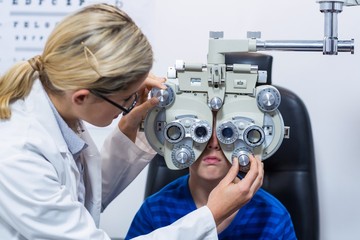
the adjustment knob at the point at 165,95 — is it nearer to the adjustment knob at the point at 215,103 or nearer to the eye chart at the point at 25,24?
the adjustment knob at the point at 215,103

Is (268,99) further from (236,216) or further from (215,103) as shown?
(236,216)

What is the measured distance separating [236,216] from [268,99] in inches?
11.8

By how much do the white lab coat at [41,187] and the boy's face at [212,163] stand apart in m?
0.14

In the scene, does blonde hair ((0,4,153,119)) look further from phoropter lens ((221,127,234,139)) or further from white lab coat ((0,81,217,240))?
phoropter lens ((221,127,234,139))

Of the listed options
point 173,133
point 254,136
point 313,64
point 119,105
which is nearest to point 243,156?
point 254,136

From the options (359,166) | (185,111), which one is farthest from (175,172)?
(359,166)

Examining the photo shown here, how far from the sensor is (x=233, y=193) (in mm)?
1202

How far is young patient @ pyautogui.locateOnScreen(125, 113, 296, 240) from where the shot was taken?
1.33m

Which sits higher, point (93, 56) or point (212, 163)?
point (93, 56)

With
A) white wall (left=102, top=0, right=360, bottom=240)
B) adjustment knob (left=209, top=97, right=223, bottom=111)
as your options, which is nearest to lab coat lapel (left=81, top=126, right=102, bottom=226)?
adjustment knob (left=209, top=97, right=223, bottom=111)

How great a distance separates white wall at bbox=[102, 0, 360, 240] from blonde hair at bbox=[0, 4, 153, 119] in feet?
2.20

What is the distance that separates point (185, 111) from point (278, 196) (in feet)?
1.60

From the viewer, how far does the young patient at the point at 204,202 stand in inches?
Answer: 52.3

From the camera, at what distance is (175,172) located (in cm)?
165
